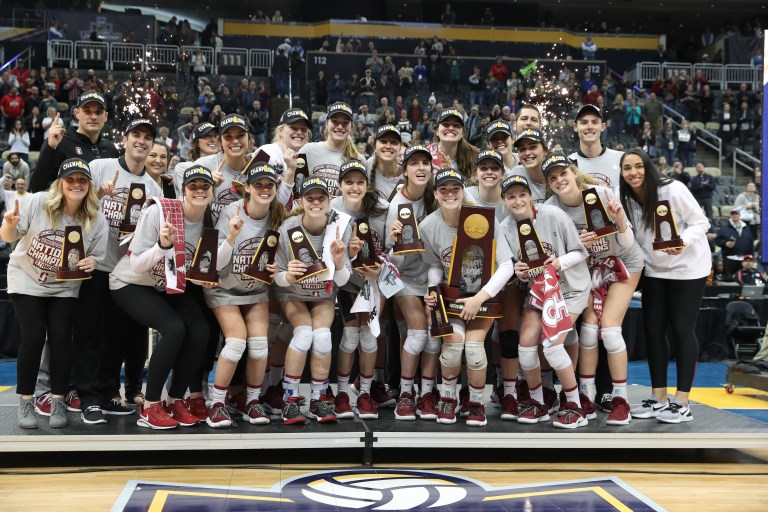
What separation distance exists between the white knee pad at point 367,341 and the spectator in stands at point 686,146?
14.1 m

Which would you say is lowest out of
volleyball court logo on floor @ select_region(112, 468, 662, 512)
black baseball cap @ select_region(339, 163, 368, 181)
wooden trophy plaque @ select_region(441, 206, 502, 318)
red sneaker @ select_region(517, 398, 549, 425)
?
volleyball court logo on floor @ select_region(112, 468, 662, 512)

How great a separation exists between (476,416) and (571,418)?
0.59 metres

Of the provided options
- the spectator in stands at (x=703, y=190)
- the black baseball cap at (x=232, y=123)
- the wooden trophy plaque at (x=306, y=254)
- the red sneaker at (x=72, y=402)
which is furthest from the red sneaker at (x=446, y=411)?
the spectator in stands at (x=703, y=190)

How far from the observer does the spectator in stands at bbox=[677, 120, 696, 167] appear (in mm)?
17625

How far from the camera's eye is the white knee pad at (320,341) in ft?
16.9

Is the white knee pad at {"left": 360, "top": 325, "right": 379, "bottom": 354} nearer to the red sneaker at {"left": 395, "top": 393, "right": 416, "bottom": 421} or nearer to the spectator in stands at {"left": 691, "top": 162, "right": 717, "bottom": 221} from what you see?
the red sneaker at {"left": 395, "top": 393, "right": 416, "bottom": 421}

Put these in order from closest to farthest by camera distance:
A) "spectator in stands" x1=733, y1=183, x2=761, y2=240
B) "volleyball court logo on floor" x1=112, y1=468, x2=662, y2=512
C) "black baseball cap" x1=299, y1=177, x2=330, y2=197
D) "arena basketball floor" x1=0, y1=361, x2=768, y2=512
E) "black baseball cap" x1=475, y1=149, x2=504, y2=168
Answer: "volleyball court logo on floor" x1=112, y1=468, x2=662, y2=512 → "arena basketball floor" x1=0, y1=361, x2=768, y2=512 → "black baseball cap" x1=299, y1=177, x2=330, y2=197 → "black baseball cap" x1=475, y1=149, x2=504, y2=168 → "spectator in stands" x1=733, y1=183, x2=761, y2=240

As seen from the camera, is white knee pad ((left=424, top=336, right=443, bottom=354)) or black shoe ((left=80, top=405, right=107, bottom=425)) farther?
white knee pad ((left=424, top=336, right=443, bottom=354))

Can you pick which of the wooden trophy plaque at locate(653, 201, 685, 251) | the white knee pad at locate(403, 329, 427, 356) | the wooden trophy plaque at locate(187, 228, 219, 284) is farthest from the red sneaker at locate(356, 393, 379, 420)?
the wooden trophy plaque at locate(653, 201, 685, 251)

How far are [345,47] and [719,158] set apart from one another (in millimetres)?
9976

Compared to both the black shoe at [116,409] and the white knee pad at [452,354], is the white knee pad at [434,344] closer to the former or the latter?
the white knee pad at [452,354]

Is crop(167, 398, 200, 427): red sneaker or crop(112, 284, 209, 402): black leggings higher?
crop(112, 284, 209, 402): black leggings

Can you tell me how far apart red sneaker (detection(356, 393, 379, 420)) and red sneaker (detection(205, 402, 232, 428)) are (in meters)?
0.74

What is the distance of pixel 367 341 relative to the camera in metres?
5.44
